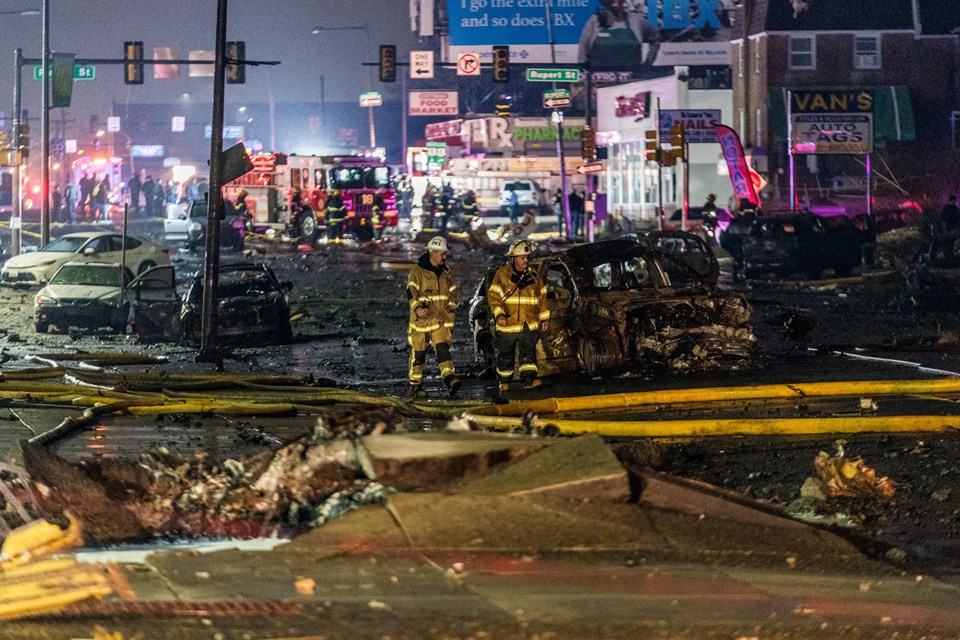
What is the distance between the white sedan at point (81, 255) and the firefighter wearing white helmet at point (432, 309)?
14.1 meters

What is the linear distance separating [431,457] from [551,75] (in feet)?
107

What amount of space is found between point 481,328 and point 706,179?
43.4 meters

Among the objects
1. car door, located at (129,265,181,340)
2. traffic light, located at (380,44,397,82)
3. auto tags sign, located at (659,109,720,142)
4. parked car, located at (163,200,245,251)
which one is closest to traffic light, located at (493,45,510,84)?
traffic light, located at (380,44,397,82)

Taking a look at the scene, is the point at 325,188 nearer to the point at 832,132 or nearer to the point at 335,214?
the point at 335,214

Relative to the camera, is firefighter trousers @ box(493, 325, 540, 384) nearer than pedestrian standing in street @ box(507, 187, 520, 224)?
Yes

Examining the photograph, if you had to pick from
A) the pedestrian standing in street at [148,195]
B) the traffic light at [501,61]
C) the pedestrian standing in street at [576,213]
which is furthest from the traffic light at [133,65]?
the pedestrian standing in street at [148,195]

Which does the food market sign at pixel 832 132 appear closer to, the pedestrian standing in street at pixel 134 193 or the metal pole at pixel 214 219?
the metal pole at pixel 214 219

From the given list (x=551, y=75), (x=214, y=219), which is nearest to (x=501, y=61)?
(x=551, y=75)

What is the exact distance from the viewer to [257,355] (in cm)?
1909

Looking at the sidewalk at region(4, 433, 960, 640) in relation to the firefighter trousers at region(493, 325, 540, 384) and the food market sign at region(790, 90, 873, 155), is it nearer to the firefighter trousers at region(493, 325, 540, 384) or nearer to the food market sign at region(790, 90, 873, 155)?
the firefighter trousers at region(493, 325, 540, 384)

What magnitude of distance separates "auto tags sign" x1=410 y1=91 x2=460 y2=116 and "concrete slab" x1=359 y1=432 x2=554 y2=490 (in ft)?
258

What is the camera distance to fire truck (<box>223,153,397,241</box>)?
45.7m

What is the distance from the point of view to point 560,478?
751 cm

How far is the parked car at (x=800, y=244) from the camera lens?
30.4m
